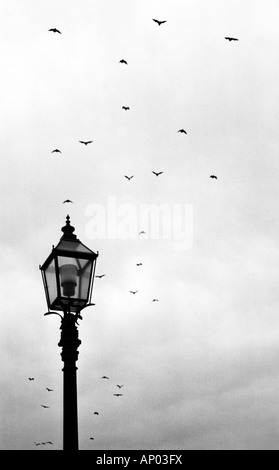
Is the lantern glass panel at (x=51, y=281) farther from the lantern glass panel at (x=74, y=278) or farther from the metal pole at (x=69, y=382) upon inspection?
the metal pole at (x=69, y=382)

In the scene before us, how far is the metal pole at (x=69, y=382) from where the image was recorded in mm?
7438

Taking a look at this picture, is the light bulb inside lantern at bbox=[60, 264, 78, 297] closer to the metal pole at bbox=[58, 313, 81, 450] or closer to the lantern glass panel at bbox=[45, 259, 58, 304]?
the lantern glass panel at bbox=[45, 259, 58, 304]

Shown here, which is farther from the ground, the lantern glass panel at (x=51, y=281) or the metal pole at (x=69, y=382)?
the lantern glass panel at (x=51, y=281)

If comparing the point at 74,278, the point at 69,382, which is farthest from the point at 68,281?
the point at 69,382

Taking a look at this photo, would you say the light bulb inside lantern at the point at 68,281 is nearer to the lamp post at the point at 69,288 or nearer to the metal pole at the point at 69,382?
the lamp post at the point at 69,288

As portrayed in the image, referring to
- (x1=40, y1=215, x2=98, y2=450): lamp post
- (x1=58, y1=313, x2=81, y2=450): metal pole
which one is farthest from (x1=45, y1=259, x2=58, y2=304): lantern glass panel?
(x1=58, y1=313, x2=81, y2=450): metal pole

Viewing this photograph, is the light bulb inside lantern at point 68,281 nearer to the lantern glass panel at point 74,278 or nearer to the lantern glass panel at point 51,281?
the lantern glass panel at point 74,278

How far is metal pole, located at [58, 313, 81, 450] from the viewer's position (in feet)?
24.4

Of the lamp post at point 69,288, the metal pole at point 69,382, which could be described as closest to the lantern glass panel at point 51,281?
the lamp post at point 69,288

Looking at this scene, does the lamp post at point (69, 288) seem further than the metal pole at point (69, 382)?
Yes

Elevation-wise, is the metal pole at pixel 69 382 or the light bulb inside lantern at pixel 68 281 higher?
the light bulb inside lantern at pixel 68 281

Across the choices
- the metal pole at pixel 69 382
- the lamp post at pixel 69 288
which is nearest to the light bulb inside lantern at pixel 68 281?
the lamp post at pixel 69 288

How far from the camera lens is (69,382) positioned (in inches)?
304
